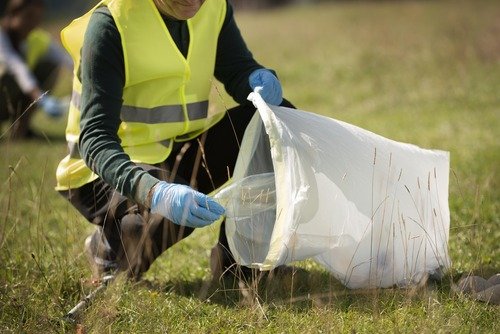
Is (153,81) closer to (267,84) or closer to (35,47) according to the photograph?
(267,84)

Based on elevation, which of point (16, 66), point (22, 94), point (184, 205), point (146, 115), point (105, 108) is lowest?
point (22, 94)

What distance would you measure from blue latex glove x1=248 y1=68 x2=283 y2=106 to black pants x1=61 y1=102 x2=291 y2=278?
3.9 inches

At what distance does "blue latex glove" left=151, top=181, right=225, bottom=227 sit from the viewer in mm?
2367

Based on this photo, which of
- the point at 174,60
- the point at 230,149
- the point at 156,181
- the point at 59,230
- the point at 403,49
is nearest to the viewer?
the point at 156,181

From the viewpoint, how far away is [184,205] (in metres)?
2.37

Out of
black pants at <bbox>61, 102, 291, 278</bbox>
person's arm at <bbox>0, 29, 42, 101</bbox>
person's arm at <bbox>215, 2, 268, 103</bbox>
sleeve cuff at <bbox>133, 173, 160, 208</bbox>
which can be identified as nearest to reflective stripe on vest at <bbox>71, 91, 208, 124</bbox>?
black pants at <bbox>61, 102, 291, 278</bbox>

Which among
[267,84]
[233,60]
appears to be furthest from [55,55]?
[267,84]

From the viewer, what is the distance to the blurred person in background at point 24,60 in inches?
238

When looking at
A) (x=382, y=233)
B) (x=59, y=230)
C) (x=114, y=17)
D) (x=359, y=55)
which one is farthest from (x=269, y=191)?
(x=359, y=55)

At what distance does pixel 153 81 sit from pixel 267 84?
40 centimetres

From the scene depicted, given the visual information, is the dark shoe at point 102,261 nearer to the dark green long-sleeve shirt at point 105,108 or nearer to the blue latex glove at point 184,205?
the dark green long-sleeve shirt at point 105,108

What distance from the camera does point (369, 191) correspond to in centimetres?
262

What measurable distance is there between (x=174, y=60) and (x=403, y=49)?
6215 millimetres

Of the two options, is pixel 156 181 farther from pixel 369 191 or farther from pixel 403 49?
pixel 403 49
